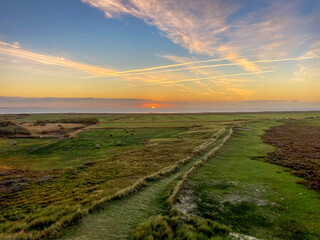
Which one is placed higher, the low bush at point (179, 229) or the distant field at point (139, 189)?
the low bush at point (179, 229)

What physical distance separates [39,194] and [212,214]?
670 inches

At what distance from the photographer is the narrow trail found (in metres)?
10.1

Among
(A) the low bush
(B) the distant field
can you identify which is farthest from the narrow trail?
(A) the low bush

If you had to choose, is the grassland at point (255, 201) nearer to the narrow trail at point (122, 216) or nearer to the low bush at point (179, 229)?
the low bush at point (179, 229)

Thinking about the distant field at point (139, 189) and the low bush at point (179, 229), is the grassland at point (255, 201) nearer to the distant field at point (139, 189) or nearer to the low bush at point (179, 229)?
the distant field at point (139, 189)

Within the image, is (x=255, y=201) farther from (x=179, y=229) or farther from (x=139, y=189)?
(x=139, y=189)

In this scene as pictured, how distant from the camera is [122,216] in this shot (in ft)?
39.7

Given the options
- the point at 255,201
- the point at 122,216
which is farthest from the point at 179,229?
the point at 255,201

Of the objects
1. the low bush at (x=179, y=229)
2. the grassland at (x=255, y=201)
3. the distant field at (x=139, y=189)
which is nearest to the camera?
the low bush at (x=179, y=229)

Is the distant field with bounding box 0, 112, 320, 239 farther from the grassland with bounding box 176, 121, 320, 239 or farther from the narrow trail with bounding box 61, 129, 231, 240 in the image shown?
the narrow trail with bounding box 61, 129, 231, 240

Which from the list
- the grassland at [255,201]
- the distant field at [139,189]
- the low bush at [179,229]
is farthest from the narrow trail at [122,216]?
the grassland at [255,201]

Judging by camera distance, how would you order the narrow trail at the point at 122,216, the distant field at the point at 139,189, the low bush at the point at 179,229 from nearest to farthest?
the narrow trail at the point at 122,216 → the low bush at the point at 179,229 → the distant field at the point at 139,189

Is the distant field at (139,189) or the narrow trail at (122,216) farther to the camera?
the distant field at (139,189)

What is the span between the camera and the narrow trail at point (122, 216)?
33.0 feet
